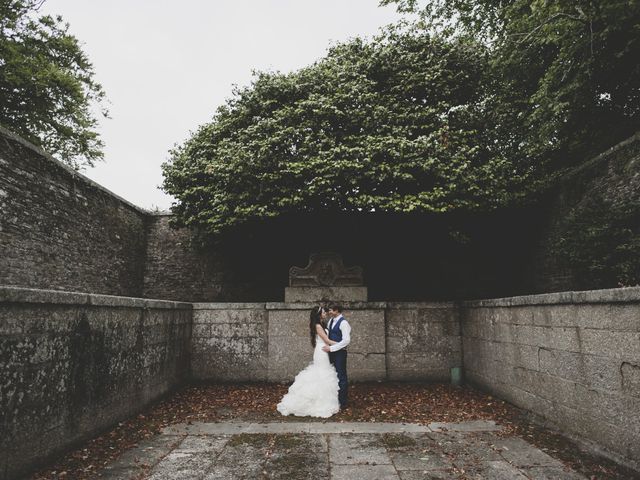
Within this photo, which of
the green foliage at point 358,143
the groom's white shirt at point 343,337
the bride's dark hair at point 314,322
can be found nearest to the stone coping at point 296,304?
the bride's dark hair at point 314,322

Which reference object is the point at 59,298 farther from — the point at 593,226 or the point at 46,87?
the point at 46,87

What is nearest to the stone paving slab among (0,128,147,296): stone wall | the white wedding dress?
the white wedding dress

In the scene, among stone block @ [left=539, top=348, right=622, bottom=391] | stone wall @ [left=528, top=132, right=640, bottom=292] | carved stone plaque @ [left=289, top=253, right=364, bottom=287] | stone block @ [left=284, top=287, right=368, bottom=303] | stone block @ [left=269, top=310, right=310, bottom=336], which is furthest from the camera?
carved stone plaque @ [left=289, top=253, right=364, bottom=287]

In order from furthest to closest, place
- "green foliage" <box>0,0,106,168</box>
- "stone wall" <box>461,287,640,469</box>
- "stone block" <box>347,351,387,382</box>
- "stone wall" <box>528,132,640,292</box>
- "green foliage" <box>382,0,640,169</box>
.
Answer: "green foliage" <box>0,0,106,168</box>
"stone block" <box>347,351,387,382</box>
"green foliage" <box>382,0,640,169</box>
"stone wall" <box>528,132,640,292</box>
"stone wall" <box>461,287,640,469</box>

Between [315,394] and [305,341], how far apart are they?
2.52 meters

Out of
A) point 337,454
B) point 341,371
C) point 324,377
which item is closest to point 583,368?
point 337,454

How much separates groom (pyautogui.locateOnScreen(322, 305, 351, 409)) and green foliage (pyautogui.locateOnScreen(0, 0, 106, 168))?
15.2 metres

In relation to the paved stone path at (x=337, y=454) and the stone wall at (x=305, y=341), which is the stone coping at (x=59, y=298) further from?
the stone wall at (x=305, y=341)

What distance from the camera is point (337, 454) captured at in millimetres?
4723

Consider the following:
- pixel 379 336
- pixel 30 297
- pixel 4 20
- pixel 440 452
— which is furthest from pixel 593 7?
pixel 4 20

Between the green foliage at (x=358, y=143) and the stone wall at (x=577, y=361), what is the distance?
4029 mm

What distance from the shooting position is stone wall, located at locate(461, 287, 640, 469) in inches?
161

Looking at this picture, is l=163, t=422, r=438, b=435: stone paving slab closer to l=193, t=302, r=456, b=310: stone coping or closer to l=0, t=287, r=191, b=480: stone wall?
l=0, t=287, r=191, b=480: stone wall

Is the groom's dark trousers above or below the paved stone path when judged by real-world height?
above
